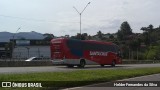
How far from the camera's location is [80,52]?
41.8 metres

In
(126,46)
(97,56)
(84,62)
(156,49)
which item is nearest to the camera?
(84,62)

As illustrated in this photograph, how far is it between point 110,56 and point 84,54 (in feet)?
22.6

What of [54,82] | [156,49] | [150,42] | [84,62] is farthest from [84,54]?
[150,42]

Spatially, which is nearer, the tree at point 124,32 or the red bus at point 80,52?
the red bus at point 80,52

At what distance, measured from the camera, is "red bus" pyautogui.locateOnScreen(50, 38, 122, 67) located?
39688 mm

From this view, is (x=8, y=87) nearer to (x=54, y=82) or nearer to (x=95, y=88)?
(x=54, y=82)

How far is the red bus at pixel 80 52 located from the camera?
39.7 meters

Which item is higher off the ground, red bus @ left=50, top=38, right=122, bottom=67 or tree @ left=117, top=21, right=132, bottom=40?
tree @ left=117, top=21, right=132, bottom=40

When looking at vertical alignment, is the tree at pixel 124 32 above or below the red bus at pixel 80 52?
above

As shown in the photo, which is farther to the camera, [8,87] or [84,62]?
[84,62]

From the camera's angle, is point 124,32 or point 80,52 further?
point 124,32

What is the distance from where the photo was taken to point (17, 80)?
1609 centimetres

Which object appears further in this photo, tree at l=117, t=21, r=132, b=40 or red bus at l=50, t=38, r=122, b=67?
tree at l=117, t=21, r=132, b=40

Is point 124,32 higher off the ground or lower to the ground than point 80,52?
higher
